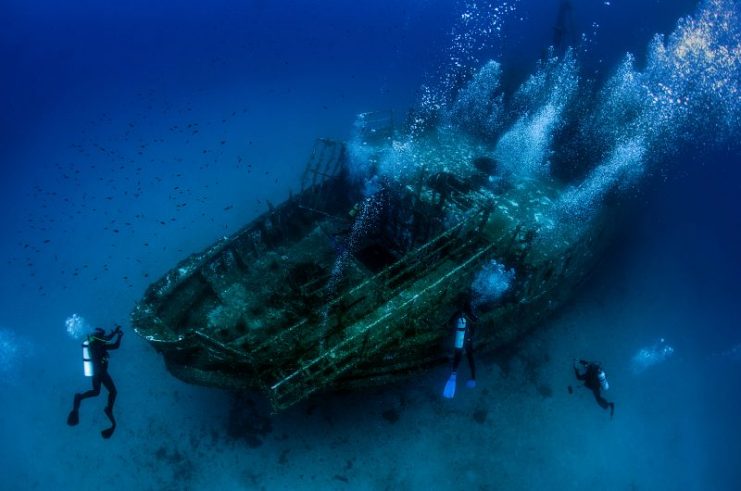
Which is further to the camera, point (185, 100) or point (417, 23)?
point (417, 23)

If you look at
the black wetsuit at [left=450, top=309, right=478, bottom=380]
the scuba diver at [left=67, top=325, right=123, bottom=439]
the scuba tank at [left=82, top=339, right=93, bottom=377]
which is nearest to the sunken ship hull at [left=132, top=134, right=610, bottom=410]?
the black wetsuit at [left=450, top=309, right=478, bottom=380]

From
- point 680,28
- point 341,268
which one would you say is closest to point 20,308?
point 341,268

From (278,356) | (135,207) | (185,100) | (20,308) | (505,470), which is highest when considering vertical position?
(185,100)

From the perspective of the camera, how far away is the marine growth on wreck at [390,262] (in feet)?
23.2

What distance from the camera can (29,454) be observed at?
928 cm

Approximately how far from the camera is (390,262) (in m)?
9.98

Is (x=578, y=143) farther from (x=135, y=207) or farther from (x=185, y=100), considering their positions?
(x=185, y=100)

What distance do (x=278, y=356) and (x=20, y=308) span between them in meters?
11.6

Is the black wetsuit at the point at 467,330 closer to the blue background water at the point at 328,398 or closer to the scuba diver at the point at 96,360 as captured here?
the blue background water at the point at 328,398

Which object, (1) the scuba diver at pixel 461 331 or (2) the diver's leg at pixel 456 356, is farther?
(2) the diver's leg at pixel 456 356

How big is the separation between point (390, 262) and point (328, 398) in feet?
11.3

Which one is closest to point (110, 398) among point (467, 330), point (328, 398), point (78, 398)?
point (78, 398)

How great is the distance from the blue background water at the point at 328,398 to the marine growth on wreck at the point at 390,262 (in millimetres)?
1600

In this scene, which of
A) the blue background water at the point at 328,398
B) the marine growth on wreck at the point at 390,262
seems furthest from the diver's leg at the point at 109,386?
the blue background water at the point at 328,398
